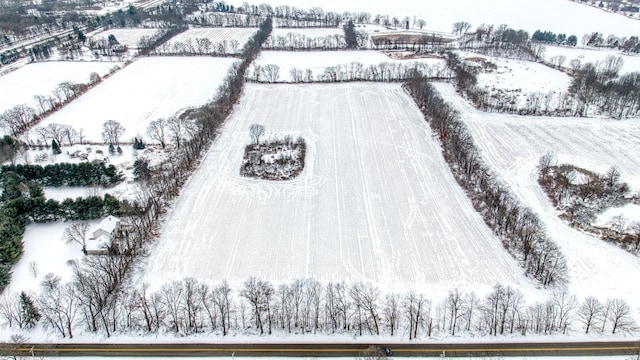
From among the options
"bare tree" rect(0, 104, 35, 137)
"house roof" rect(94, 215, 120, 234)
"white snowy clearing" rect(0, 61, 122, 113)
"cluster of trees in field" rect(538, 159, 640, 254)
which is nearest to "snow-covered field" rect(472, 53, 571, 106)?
"cluster of trees in field" rect(538, 159, 640, 254)

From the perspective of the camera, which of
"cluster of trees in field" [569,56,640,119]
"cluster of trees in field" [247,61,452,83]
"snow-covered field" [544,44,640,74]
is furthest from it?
"snow-covered field" [544,44,640,74]

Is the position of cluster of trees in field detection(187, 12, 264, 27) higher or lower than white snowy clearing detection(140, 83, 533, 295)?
higher

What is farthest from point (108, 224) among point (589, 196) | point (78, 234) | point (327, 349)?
point (589, 196)

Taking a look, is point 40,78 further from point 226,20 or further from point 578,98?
point 578,98

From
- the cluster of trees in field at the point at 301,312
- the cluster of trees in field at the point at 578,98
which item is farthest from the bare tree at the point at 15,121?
the cluster of trees in field at the point at 578,98

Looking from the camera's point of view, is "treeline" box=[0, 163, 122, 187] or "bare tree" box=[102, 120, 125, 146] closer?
"treeline" box=[0, 163, 122, 187]

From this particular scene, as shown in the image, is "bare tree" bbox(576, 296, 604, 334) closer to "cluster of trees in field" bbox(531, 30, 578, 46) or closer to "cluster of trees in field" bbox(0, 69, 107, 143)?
"cluster of trees in field" bbox(0, 69, 107, 143)

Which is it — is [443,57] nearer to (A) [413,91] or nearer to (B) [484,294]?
(A) [413,91]

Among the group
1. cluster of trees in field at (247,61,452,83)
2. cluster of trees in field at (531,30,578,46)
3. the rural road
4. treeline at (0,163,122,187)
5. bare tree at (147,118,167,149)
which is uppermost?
cluster of trees in field at (531,30,578,46)

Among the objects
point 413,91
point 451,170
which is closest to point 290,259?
point 451,170
